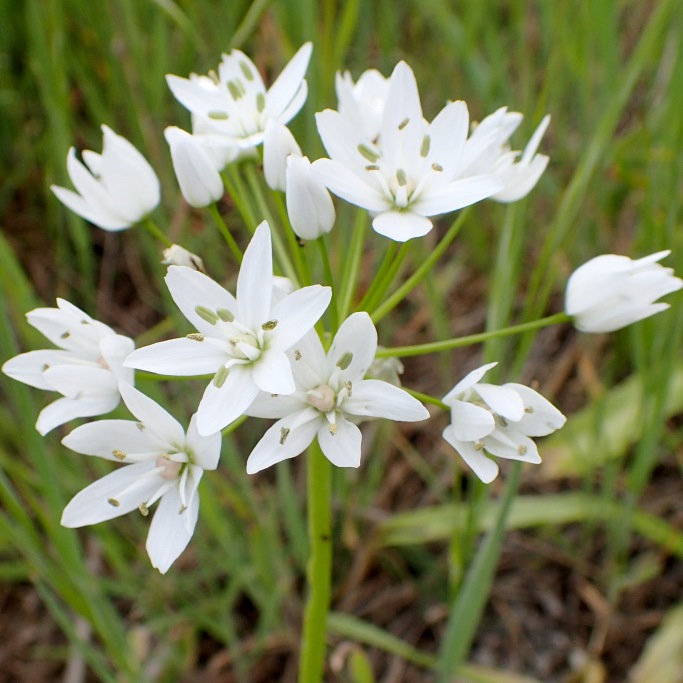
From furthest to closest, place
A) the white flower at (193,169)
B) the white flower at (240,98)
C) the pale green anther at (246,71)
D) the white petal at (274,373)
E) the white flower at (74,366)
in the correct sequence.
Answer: the pale green anther at (246,71) < the white flower at (240,98) < the white flower at (193,169) < the white flower at (74,366) < the white petal at (274,373)

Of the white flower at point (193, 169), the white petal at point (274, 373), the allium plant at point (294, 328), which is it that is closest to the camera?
the white petal at point (274, 373)

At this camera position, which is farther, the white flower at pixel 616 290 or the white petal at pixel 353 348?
the white flower at pixel 616 290

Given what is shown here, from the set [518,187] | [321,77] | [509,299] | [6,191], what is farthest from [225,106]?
[6,191]

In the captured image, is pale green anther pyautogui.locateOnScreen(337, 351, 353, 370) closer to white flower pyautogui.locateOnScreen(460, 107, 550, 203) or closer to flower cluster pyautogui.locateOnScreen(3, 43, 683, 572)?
flower cluster pyautogui.locateOnScreen(3, 43, 683, 572)

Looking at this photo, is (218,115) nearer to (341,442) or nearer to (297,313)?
(297,313)

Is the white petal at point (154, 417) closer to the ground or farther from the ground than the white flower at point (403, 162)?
closer to the ground

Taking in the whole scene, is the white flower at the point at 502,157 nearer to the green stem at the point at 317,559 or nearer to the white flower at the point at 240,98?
the white flower at the point at 240,98

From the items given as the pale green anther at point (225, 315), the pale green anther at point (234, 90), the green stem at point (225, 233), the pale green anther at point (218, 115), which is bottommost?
the pale green anther at point (225, 315)

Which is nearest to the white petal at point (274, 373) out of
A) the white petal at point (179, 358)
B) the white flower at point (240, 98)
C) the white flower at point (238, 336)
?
the white flower at point (238, 336)

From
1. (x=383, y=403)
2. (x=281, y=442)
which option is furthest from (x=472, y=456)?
(x=281, y=442)
